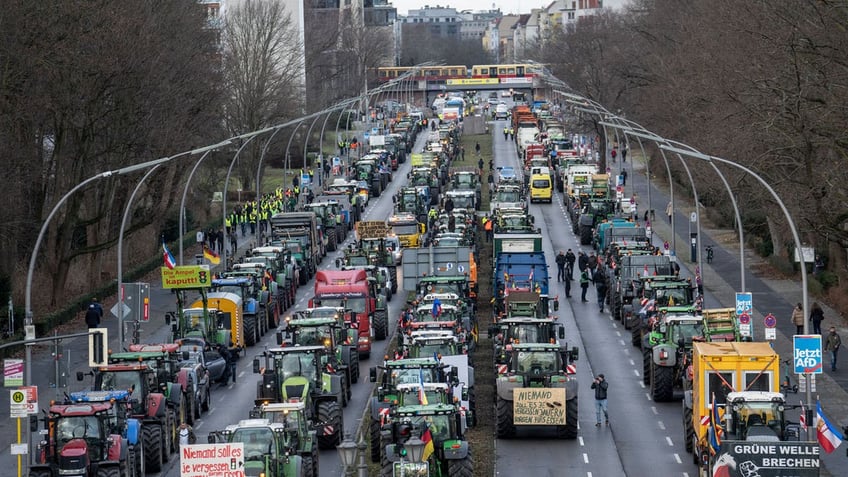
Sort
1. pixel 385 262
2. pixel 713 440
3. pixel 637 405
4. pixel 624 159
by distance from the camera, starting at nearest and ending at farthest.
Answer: pixel 713 440
pixel 637 405
pixel 385 262
pixel 624 159

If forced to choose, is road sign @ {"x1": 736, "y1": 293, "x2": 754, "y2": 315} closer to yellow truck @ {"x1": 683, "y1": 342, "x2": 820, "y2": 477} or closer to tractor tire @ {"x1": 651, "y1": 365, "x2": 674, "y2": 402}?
tractor tire @ {"x1": 651, "y1": 365, "x2": 674, "y2": 402}

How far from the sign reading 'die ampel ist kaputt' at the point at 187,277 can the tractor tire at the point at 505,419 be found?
12.4 m

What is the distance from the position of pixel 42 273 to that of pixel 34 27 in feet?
45.5

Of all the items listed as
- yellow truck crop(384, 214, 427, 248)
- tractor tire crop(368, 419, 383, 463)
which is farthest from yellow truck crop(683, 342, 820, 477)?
yellow truck crop(384, 214, 427, 248)

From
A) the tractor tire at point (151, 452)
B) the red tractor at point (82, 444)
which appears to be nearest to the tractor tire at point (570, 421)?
the tractor tire at point (151, 452)

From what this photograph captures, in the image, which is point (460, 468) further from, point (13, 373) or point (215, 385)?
point (215, 385)

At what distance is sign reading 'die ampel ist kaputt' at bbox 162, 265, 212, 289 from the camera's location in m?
45.9

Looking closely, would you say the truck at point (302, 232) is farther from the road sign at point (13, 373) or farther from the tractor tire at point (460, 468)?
the tractor tire at point (460, 468)

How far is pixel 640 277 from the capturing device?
181 ft

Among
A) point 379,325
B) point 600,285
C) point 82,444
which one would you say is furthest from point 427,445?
point 600,285

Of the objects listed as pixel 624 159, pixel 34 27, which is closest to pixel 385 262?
pixel 34 27

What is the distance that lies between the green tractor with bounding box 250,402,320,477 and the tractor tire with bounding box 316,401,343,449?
3.83 m

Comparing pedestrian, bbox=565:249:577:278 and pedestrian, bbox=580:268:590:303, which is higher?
pedestrian, bbox=565:249:577:278

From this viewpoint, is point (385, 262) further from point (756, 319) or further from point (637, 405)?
point (637, 405)
